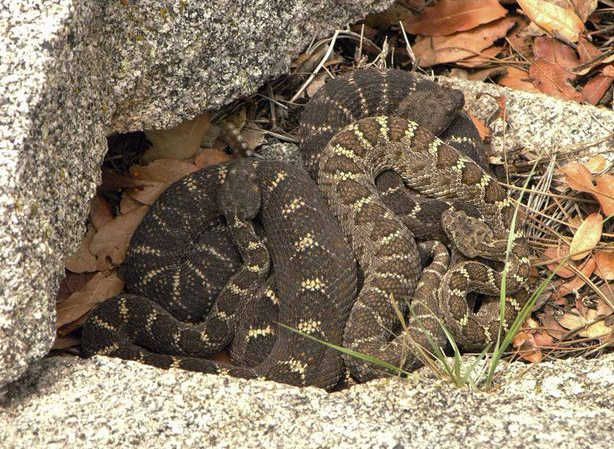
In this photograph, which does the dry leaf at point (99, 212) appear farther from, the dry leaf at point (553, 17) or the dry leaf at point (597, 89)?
the dry leaf at point (597, 89)

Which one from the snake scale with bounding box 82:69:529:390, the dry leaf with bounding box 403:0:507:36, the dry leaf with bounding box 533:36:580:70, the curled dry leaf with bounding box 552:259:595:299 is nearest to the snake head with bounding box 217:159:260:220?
the snake scale with bounding box 82:69:529:390

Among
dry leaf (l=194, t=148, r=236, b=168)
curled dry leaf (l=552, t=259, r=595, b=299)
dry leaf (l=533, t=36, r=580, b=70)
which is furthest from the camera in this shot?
dry leaf (l=533, t=36, r=580, b=70)

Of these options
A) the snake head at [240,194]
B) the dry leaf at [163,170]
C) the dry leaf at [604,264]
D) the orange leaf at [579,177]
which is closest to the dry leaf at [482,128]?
the orange leaf at [579,177]

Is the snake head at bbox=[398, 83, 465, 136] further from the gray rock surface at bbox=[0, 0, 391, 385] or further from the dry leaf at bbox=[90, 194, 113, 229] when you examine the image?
the dry leaf at bbox=[90, 194, 113, 229]

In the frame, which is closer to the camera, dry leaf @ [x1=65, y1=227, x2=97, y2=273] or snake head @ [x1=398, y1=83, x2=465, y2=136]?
dry leaf @ [x1=65, y1=227, x2=97, y2=273]

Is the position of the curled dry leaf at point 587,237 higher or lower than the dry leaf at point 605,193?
lower

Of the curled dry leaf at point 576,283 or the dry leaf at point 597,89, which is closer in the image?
the curled dry leaf at point 576,283

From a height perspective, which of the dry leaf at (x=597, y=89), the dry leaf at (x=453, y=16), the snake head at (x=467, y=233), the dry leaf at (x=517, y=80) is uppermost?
the dry leaf at (x=453, y=16)
